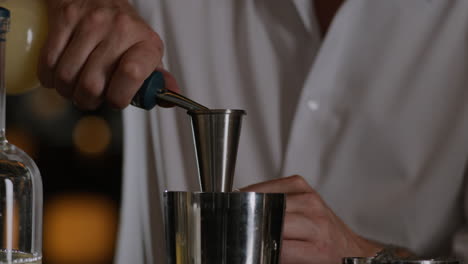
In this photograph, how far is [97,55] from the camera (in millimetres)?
741

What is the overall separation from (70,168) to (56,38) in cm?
161

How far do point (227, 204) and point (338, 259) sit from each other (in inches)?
20.0

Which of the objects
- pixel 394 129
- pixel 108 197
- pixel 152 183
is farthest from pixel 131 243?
pixel 108 197

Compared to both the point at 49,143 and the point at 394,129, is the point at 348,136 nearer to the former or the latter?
the point at 394,129

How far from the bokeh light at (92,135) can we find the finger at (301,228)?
1571mm

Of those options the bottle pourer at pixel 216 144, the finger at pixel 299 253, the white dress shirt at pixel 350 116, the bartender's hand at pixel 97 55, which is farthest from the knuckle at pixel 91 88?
the white dress shirt at pixel 350 116

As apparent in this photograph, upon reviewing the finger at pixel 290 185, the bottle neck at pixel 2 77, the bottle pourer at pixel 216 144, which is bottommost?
the finger at pixel 290 185

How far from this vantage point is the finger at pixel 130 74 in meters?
0.67

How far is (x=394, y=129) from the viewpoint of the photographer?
1144 millimetres

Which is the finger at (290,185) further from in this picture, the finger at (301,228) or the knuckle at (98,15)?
the knuckle at (98,15)

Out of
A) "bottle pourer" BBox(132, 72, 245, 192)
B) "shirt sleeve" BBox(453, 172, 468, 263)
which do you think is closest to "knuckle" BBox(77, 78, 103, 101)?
"bottle pourer" BBox(132, 72, 245, 192)

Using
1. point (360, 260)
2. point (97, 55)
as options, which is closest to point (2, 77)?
point (97, 55)

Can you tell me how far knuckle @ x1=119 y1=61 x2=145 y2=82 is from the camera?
2.20 feet

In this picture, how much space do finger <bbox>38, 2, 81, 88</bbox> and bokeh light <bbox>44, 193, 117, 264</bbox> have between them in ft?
→ 5.19
